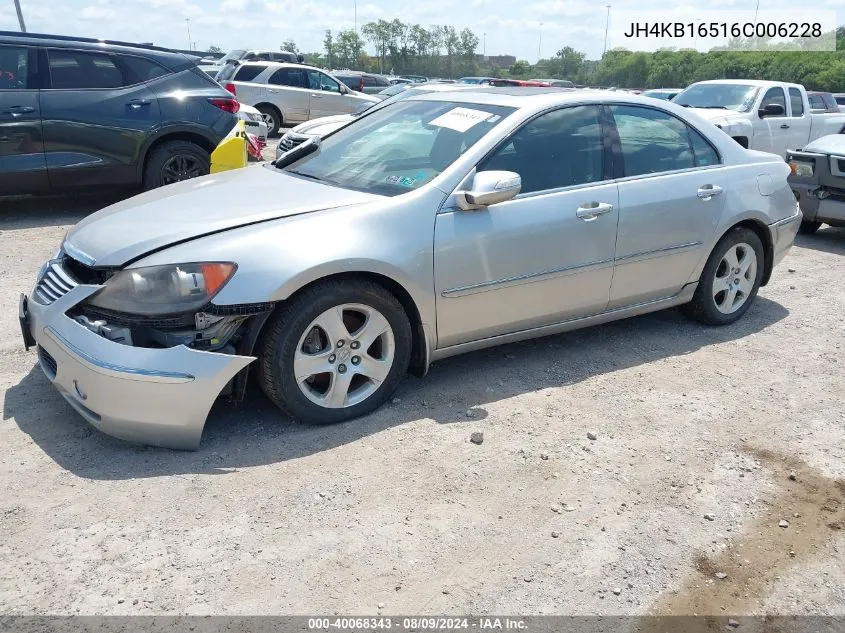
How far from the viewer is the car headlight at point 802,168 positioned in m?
8.07

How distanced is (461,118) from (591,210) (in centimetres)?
90

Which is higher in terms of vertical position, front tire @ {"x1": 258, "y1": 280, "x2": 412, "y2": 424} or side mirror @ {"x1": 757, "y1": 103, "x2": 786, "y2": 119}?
side mirror @ {"x1": 757, "y1": 103, "x2": 786, "y2": 119}

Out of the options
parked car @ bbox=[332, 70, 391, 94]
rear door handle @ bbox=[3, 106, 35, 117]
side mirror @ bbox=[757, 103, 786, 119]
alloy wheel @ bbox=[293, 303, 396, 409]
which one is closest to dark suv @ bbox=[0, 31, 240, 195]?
rear door handle @ bbox=[3, 106, 35, 117]

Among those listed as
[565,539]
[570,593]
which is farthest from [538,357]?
[570,593]

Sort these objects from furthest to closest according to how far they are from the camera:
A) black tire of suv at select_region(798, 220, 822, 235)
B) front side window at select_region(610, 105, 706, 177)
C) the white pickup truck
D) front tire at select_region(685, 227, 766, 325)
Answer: the white pickup truck → black tire of suv at select_region(798, 220, 822, 235) → front tire at select_region(685, 227, 766, 325) → front side window at select_region(610, 105, 706, 177)

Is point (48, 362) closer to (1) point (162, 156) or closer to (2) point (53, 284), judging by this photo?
(2) point (53, 284)

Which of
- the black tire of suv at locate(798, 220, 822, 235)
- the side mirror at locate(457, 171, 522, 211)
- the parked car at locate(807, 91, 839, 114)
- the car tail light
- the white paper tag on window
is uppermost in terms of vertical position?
the white paper tag on window

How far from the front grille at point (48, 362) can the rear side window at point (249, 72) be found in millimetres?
14104

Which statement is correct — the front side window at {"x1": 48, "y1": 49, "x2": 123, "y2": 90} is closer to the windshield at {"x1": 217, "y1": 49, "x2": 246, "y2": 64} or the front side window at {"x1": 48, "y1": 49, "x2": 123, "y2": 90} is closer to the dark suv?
the dark suv

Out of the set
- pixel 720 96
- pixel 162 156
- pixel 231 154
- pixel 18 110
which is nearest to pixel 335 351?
pixel 231 154

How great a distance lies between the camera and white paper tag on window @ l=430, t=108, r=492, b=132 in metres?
4.23

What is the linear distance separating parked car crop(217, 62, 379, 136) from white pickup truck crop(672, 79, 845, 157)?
8239 millimetres

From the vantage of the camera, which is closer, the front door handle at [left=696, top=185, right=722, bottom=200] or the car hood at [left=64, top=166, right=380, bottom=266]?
the car hood at [left=64, top=166, right=380, bottom=266]

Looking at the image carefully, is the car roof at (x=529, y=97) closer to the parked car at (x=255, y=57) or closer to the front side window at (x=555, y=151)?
the front side window at (x=555, y=151)
